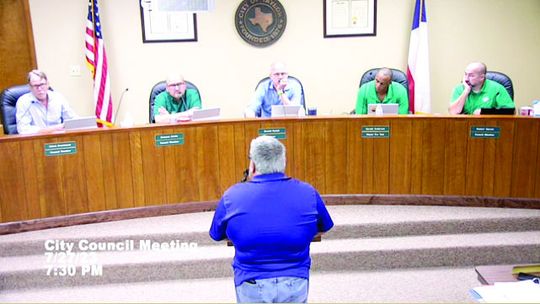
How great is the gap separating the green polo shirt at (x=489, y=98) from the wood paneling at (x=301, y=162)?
0.60 m

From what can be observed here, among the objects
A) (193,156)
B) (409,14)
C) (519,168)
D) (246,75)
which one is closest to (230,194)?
(193,156)

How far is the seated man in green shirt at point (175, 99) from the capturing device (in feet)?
16.1

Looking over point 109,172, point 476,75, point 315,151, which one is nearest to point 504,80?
point 476,75

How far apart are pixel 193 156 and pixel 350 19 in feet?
9.60

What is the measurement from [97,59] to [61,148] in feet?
6.64

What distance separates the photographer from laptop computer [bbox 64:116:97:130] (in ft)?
13.9

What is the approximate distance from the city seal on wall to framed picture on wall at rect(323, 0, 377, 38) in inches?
20.6

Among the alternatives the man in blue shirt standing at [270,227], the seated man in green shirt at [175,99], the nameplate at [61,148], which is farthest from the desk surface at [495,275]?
the nameplate at [61,148]

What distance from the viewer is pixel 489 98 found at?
4.93m

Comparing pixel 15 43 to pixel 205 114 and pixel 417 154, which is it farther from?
pixel 417 154

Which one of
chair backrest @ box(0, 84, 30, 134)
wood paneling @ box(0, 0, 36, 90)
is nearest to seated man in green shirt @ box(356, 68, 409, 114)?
chair backrest @ box(0, 84, 30, 134)

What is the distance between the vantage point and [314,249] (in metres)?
4.05

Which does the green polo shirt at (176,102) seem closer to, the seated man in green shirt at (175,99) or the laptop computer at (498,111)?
the seated man in green shirt at (175,99)

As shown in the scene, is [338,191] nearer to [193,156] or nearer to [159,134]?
[193,156]
